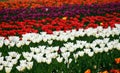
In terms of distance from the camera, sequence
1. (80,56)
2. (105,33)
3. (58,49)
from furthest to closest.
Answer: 1. (105,33)
2. (58,49)
3. (80,56)

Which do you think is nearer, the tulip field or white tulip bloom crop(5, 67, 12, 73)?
white tulip bloom crop(5, 67, 12, 73)

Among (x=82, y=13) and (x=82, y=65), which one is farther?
(x=82, y=13)

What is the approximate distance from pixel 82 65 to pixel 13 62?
119 centimetres

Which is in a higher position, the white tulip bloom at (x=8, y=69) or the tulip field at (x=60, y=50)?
the white tulip bloom at (x=8, y=69)

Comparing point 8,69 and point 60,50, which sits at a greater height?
point 8,69

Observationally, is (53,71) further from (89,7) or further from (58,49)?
(89,7)

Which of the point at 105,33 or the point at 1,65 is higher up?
the point at 1,65

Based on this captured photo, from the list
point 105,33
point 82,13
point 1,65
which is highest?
point 1,65

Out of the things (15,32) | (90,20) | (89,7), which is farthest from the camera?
(89,7)

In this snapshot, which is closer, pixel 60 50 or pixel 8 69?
pixel 8 69

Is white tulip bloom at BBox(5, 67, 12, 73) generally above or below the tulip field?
above

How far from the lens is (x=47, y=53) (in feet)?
20.2

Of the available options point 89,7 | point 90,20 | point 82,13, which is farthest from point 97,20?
point 89,7

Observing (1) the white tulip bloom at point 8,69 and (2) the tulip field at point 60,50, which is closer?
(1) the white tulip bloom at point 8,69
